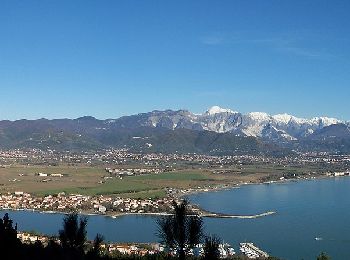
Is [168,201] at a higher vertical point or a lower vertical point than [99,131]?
lower

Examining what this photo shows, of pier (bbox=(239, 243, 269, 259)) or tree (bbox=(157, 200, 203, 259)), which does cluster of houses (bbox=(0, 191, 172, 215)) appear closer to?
pier (bbox=(239, 243, 269, 259))

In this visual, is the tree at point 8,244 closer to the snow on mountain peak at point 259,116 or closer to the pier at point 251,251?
the pier at point 251,251

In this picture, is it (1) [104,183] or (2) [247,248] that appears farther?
(1) [104,183]

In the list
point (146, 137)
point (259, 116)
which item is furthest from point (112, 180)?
point (259, 116)

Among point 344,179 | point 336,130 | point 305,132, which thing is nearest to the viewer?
point 344,179

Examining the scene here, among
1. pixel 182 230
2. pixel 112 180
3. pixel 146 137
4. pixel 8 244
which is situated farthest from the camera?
pixel 146 137

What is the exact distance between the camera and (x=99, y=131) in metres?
111

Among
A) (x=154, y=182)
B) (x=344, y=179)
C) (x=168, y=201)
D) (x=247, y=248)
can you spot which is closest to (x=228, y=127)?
(x=344, y=179)

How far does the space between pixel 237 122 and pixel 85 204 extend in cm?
13245

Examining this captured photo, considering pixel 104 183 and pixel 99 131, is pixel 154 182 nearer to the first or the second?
pixel 104 183

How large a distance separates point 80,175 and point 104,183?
18.7ft

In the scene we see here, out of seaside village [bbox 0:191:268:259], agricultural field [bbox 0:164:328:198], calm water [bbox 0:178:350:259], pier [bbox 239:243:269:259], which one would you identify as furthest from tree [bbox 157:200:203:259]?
agricultural field [bbox 0:164:328:198]

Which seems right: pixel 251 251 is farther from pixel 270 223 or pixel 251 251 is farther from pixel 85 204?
pixel 85 204

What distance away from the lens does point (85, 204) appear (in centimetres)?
2772
